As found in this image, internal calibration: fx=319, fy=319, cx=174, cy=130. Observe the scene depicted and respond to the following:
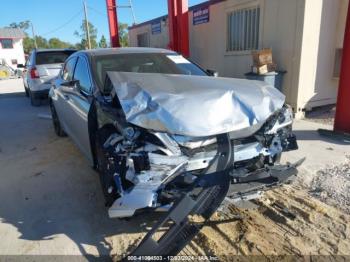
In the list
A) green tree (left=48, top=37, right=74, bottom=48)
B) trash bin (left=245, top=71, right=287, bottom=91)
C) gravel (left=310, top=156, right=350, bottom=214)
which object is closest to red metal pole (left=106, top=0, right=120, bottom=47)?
trash bin (left=245, top=71, right=287, bottom=91)

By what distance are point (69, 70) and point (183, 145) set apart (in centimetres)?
325

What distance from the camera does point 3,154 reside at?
5.59 metres

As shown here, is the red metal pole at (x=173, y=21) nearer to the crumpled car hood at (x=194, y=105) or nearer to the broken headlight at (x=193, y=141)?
the crumpled car hood at (x=194, y=105)

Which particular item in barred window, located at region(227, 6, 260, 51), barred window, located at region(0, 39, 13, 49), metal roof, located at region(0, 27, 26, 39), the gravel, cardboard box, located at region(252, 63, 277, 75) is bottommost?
the gravel

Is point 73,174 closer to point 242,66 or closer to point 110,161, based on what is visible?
point 110,161

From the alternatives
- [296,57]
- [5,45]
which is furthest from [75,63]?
[5,45]

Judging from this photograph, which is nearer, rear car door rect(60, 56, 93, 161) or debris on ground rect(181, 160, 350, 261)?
debris on ground rect(181, 160, 350, 261)

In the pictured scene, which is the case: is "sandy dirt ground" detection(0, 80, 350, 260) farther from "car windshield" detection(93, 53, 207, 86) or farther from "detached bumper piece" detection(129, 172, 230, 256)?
"car windshield" detection(93, 53, 207, 86)

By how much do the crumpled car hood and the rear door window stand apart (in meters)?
1.82

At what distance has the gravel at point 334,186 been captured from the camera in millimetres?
3443

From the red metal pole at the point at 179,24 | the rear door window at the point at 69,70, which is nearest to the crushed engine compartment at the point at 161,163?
the rear door window at the point at 69,70

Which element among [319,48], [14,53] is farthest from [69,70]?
[14,53]

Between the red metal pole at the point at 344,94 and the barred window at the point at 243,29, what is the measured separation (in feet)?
9.40

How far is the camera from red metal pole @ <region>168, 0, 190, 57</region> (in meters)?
9.43
